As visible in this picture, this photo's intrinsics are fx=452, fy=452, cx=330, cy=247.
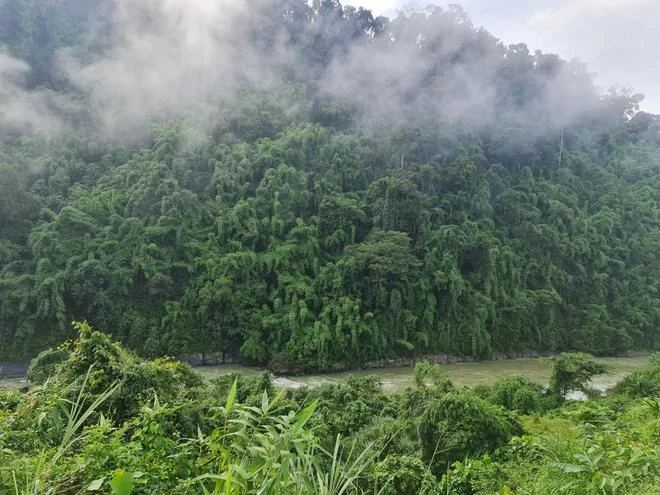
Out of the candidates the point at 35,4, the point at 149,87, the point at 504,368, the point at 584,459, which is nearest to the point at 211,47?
the point at 149,87

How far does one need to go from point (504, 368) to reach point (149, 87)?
2848 centimetres

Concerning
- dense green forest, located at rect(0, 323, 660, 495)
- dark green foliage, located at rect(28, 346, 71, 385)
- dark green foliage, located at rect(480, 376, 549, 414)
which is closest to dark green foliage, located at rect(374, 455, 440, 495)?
dense green forest, located at rect(0, 323, 660, 495)

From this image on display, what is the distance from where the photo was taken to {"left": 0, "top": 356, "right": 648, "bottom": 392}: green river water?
17.2 meters

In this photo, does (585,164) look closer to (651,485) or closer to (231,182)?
(231,182)

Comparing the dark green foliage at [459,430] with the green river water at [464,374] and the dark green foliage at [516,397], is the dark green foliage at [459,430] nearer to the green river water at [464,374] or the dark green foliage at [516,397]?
the dark green foliage at [516,397]

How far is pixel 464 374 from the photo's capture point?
18.9m

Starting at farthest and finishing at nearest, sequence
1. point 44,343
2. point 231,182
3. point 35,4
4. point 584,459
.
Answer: point 35,4, point 231,182, point 44,343, point 584,459

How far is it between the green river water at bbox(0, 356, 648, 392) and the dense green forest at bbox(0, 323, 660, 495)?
571 cm

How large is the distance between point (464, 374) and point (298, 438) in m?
18.7

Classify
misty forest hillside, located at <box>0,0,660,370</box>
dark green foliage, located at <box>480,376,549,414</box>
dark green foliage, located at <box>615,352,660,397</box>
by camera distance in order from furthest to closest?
misty forest hillside, located at <box>0,0,660,370</box> < dark green foliage, located at <box>615,352,660,397</box> < dark green foliage, located at <box>480,376,549,414</box>

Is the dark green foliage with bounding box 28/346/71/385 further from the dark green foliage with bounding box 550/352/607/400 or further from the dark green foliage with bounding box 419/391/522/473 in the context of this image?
the dark green foliage with bounding box 550/352/607/400

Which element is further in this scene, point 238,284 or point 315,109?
point 315,109

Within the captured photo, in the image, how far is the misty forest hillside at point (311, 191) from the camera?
19750mm

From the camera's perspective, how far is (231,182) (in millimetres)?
24094
